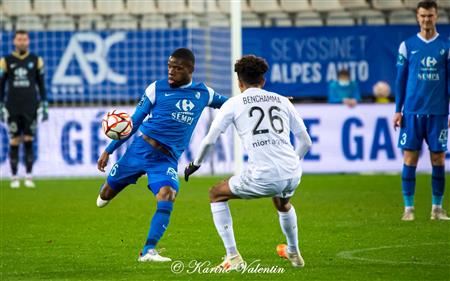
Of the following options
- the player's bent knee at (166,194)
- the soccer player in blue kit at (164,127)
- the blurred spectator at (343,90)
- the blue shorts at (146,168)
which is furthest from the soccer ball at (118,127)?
the blurred spectator at (343,90)

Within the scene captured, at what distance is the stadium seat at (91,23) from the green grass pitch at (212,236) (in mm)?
7191

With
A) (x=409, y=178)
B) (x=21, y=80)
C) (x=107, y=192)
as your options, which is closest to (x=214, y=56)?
(x=21, y=80)

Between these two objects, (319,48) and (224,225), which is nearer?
(224,225)

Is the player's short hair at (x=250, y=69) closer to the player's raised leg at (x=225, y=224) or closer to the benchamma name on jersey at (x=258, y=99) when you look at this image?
the benchamma name on jersey at (x=258, y=99)

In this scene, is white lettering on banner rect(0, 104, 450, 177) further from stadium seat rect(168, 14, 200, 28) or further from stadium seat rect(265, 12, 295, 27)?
stadium seat rect(265, 12, 295, 27)

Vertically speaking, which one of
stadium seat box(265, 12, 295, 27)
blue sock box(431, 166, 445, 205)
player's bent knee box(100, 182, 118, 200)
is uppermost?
stadium seat box(265, 12, 295, 27)

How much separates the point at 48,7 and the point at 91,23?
117 cm

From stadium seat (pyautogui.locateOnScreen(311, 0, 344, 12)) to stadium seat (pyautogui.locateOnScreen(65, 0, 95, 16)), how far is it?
4.91m

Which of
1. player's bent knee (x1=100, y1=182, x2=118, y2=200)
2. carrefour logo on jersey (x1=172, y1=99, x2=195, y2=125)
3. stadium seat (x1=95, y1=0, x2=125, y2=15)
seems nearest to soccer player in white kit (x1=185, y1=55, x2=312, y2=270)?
carrefour logo on jersey (x1=172, y1=99, x2=195, y2=125)

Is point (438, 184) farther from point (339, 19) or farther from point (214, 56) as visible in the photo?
point (339, 19)

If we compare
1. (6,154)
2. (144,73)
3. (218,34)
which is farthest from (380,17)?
(6,154)

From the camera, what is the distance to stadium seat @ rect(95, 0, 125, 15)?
2403 cm

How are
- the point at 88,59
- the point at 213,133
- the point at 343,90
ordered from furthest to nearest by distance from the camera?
the point at 88,59, the point at 343,90, the point at 213,133

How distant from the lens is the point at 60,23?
23.8m
